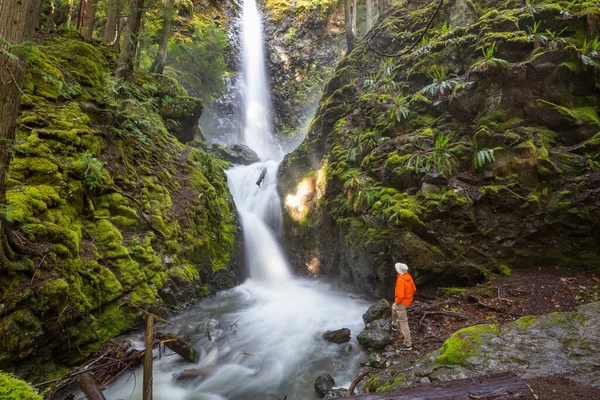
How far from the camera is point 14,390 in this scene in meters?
1.73

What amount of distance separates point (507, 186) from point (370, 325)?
15.6 feet

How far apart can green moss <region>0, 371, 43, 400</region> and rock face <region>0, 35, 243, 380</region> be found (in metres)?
2.19

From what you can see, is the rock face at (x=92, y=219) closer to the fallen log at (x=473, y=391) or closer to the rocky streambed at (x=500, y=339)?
the fallen log at (x=473, y=391)

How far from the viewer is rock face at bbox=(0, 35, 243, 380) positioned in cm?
411

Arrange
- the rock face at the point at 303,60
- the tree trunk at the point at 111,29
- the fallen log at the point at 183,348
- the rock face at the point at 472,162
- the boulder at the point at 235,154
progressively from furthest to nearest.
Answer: the rock face at the point at 303,60 → the boulder at the point at 235,154 → the tree trunk at the point at 111,29 → the rock face at the point at 472,162 → the fallen log at the point at 183,348

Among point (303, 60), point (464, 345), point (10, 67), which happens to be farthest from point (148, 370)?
point (303, 60)

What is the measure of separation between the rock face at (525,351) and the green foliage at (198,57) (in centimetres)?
1950

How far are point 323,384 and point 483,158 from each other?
6.54 m

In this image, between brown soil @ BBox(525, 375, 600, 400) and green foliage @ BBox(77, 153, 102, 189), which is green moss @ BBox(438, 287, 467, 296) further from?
green foliage @ BBox(77, 153, 102, 189)

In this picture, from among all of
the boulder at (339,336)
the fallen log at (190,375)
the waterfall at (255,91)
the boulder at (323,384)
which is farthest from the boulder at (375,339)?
the waterfall at (255,91)

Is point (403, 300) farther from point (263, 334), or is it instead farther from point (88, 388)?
point (88, 388)

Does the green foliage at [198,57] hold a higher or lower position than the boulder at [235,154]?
higher

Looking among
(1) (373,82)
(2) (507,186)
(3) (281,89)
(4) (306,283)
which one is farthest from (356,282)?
(3) (281,89)

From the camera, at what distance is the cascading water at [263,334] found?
502 cm
